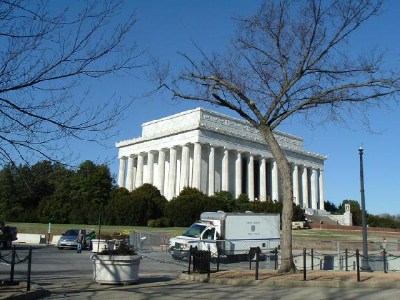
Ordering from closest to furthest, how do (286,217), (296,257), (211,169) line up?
(286,217), (296,257), (211,169)

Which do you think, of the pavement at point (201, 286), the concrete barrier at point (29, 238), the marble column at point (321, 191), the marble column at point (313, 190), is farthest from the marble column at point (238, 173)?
the pavement at point (201, 286)

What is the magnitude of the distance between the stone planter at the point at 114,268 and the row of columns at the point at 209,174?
249 feet

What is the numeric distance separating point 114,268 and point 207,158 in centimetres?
8235

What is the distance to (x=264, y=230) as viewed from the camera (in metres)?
29.8

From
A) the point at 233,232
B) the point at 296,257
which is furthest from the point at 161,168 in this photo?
the point at 296,257

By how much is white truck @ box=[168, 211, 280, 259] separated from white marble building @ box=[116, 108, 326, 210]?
6216 centimetres

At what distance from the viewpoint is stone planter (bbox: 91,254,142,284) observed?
15.1m

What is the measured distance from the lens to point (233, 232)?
28688 mm

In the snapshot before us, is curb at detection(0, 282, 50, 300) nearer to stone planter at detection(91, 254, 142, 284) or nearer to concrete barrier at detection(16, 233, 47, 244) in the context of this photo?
stone planter at detection(91, 254, 142, 284)

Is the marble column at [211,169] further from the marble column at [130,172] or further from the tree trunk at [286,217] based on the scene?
the tree trunk at [286,217]

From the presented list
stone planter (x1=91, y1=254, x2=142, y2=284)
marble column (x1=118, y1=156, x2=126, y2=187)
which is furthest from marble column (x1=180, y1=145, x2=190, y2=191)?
stone planter (x1=91, y1=254, x2=142, y2=284)

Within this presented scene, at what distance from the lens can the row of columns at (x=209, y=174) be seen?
95.4 meters

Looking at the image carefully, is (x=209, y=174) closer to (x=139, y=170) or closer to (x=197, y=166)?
(x=197, y=166)

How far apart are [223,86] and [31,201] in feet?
241
